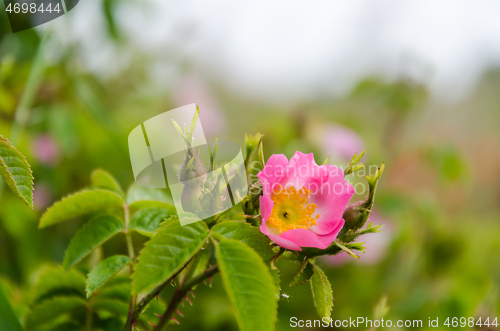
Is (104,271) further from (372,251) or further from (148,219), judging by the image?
(372,251)

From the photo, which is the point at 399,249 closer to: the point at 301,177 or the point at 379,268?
the point at 379,268

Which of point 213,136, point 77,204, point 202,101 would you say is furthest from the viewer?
point 202,101

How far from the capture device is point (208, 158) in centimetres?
29

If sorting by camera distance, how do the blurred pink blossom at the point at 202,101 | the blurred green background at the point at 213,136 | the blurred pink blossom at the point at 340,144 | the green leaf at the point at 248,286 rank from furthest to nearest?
1. the blurred pink blossom at the point at 202,101
2. the blurred pink blossom at the point at 340,144
3. the blurred green background at the point at 213,136
4. the green leaf at the point at 248,286

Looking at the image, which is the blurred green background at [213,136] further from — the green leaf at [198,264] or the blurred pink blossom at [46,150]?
the green leaf at [198,264]

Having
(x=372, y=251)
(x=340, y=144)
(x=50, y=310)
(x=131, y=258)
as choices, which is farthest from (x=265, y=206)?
(x=372, y=251)

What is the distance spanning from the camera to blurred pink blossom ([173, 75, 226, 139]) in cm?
121

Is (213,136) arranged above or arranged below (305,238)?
below

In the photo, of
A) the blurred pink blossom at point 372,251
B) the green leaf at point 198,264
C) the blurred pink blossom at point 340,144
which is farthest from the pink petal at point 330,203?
the blurred pink blossom at point 372,251

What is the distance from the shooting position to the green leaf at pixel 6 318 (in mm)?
297

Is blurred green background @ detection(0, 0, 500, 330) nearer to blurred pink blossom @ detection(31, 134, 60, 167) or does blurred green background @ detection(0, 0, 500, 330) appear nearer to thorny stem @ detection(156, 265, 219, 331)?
blurred pink blossom @ detection(31, 134, 60, 167)

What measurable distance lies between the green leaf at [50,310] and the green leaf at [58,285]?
0.5 inches

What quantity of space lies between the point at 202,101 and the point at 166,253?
1.08 m

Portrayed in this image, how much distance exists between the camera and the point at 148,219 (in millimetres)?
350
